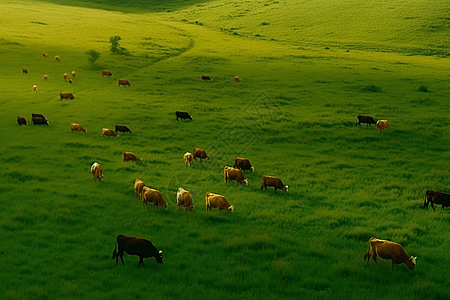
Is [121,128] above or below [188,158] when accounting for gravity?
below

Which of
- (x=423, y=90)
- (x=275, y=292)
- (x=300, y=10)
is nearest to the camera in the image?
(x=275, y=292)

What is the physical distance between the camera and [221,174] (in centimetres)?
1967

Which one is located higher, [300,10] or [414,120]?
[300,10]

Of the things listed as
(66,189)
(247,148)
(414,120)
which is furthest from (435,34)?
(66,189)

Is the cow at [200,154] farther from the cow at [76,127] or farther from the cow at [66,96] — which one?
the cow at [66,96]

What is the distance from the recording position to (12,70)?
44844mm

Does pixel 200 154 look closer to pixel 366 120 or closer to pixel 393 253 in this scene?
pixel 393 253

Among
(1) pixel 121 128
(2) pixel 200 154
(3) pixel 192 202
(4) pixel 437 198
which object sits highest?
(4) pixel 437 198

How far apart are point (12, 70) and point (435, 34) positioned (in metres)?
70.6

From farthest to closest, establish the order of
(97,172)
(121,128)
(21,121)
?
(21,121) → (121,128) → (97,172)

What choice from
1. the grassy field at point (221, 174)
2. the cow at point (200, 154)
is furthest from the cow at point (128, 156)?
the cow at point (200, 154)

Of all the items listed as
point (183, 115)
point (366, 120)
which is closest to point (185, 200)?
point (183, 115)

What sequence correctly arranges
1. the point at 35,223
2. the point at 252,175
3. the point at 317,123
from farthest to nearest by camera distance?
the point at 317,123 < the point at 252,175 < the point at 35,223

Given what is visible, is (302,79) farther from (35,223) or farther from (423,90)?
(35,223)
